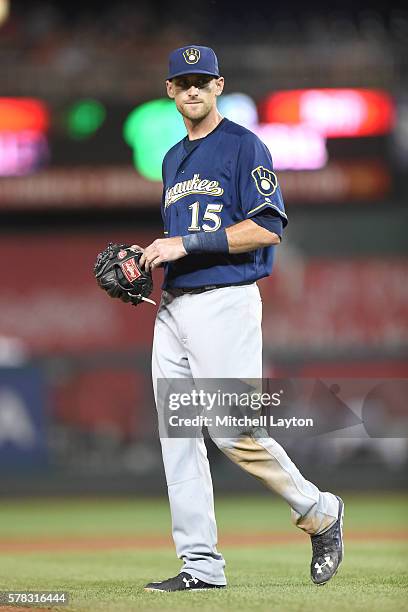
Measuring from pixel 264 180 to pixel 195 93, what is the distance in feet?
1.19

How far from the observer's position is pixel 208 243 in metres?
3.49

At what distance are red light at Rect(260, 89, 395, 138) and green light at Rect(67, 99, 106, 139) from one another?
1394 millimetres

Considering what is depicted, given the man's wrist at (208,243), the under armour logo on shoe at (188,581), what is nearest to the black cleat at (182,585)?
the under armour logo on shoe at (188,581)

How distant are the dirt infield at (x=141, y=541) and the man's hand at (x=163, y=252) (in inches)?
108

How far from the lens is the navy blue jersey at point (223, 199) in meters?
3.56

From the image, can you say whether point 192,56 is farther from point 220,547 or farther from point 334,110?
point 334,110

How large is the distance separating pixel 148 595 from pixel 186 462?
0.45 m

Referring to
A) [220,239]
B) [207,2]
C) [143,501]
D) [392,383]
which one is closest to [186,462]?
[220,239]

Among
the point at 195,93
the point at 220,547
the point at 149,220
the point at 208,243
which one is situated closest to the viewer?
the point at 208,243

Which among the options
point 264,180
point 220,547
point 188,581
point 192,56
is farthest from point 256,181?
point 220,547

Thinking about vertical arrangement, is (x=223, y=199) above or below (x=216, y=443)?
above

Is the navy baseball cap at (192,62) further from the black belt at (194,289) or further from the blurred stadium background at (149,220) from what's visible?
the blurred stadium background at (149,220)

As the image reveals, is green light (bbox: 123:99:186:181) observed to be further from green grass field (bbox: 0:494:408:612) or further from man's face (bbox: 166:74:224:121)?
man's face (bbox: 166:74:224:121)

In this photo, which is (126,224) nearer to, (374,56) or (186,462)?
(374,56)
